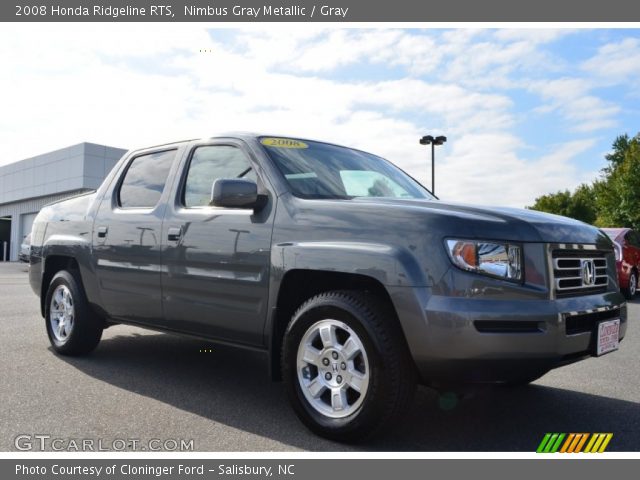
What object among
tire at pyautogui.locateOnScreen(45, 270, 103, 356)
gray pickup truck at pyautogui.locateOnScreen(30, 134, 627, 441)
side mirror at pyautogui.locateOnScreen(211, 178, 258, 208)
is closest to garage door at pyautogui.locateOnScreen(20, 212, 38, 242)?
tire at pyautogui.locateOnScreen(45, 270, 103, 356)

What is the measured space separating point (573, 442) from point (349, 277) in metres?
1.56

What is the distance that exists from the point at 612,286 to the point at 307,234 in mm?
1952

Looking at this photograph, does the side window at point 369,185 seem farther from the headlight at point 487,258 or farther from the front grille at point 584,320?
the front grille at point 584,320

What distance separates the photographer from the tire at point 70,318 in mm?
5391

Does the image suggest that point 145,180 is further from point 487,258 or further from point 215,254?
point 487,258

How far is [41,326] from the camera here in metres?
7.34

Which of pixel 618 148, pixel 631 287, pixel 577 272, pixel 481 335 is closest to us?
pixel 481 335

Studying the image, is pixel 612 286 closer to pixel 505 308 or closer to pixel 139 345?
pixel 505 308

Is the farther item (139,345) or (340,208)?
(139,345)

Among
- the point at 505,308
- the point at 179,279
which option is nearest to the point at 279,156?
the point at 179,279

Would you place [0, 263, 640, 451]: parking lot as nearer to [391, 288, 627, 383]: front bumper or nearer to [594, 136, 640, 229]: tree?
[391, 288, 627, 383]: front bumper

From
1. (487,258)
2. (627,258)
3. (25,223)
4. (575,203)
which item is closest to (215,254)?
(487,258)

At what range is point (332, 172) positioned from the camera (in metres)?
4.28

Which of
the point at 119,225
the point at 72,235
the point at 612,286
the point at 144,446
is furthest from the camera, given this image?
the point at 72,235
